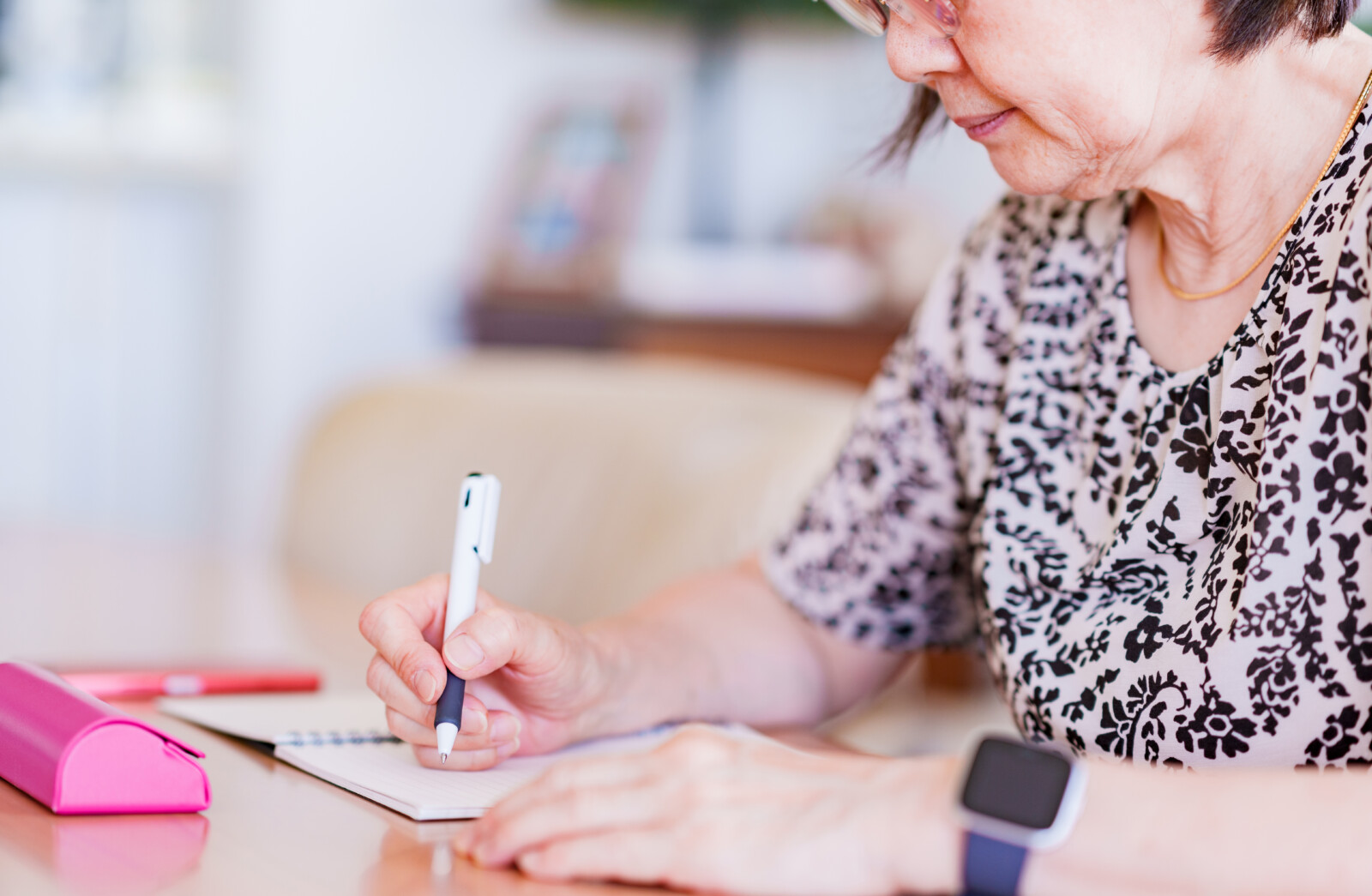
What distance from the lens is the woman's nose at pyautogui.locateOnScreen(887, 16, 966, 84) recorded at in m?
0.86

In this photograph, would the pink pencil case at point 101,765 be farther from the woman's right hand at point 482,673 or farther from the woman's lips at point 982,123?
the woman's lips at point 982,123

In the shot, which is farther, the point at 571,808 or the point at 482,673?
the point at 482,673

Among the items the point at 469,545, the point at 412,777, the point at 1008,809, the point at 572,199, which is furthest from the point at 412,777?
the point at 572,199

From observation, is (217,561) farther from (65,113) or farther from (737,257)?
(65,113)

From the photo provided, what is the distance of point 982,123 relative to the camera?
903 millimetres

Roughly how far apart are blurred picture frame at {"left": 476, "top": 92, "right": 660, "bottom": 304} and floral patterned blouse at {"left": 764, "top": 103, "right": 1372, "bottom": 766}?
1.94 meters

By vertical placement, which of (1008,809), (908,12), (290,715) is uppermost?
(908,12)

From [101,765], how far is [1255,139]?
0.70 metres

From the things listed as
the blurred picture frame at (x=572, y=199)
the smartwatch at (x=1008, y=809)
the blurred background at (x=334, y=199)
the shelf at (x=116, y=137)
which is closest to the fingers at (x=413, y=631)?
the smartwatch at (x=1008, y=809)

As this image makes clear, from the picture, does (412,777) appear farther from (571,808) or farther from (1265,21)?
(1265,21)

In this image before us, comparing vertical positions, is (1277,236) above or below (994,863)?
above

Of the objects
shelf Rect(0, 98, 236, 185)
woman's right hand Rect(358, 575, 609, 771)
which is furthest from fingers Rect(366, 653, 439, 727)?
shelf Rect(0, 98, 236, 185)

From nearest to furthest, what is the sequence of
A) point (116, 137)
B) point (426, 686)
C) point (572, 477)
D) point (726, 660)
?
point (426, 686), point (726, 660), point (572, 477), point (116, 137)

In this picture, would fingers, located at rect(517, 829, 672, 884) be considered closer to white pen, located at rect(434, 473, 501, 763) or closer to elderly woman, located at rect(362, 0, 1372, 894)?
elderly woman, located at rect(362, 0, 1372, 894)
